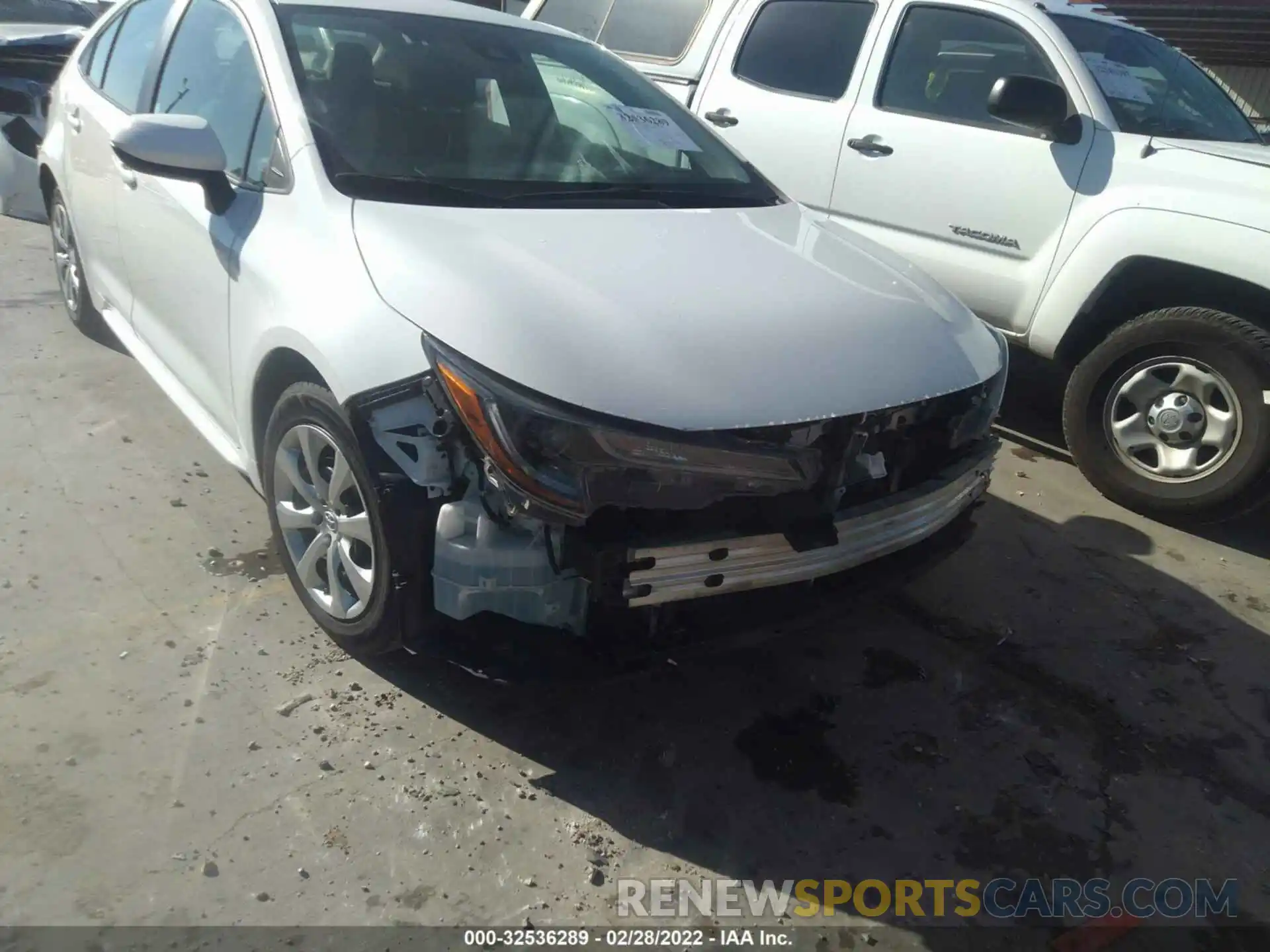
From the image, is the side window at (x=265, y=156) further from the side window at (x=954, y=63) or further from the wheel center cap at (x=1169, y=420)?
the wheel center cap at (x=1169, y=420)

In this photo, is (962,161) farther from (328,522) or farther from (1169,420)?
(328,522)

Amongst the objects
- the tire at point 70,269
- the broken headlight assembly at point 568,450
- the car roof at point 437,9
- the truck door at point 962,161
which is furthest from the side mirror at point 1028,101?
the tire at point 70,269

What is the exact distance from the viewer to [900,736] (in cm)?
269

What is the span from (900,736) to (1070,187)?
2.60 m

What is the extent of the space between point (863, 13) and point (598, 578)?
13.1 feet

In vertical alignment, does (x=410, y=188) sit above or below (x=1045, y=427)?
above

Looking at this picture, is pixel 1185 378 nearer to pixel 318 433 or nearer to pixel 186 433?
pixel 318 433

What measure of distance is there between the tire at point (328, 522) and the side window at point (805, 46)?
3.49m

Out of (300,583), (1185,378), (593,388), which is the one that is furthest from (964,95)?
(300,583)

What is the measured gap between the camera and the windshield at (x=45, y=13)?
10.4 m

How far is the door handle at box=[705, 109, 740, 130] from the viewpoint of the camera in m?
5.22

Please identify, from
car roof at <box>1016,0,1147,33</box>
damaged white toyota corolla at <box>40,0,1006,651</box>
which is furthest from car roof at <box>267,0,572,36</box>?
car roof at <box>1016,0,1147,33</box>

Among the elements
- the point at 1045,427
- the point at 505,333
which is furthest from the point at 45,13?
the point at 505,333

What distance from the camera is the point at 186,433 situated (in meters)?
3.99
